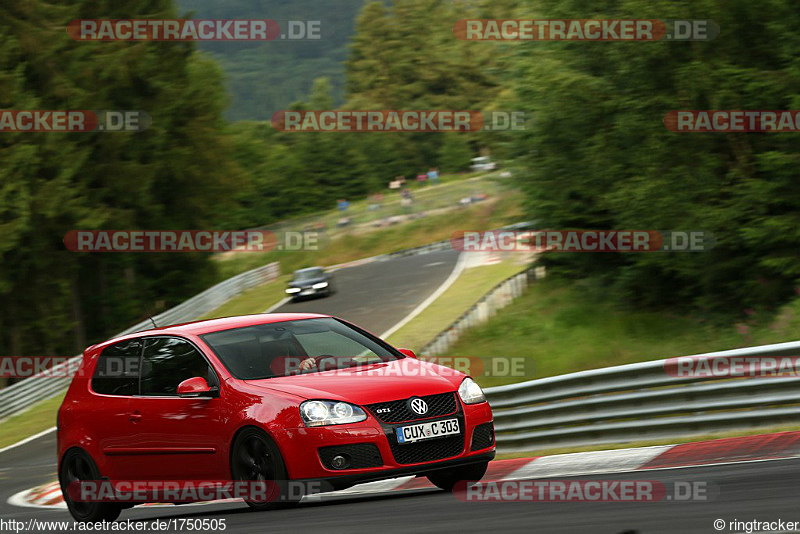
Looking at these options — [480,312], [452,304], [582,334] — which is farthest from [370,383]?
[452,304]

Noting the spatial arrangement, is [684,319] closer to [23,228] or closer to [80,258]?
[23,228]

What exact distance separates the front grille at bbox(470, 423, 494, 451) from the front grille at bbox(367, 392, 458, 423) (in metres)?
0.29

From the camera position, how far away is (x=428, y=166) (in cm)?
11206

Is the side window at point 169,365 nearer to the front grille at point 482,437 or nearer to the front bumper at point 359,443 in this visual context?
the front bumper at point 359,443

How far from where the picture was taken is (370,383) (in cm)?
827

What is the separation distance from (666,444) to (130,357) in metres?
4.87

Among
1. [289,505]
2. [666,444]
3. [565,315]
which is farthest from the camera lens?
[565,315]

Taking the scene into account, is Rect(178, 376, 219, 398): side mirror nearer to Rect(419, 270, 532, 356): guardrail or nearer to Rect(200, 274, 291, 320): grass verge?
Rect(419, 270, 532, 356): guardrail

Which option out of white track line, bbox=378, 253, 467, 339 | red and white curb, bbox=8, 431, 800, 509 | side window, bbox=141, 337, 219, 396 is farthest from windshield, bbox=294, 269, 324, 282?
side window, bbox=141, 337, 219, 396

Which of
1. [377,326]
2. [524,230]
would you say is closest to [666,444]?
[524,230]

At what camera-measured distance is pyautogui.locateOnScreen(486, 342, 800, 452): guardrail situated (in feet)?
32.6

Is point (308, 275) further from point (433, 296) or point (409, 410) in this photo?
point (409, 410)

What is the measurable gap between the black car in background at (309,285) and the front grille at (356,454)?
33653 mm

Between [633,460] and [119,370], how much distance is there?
4.32 m
